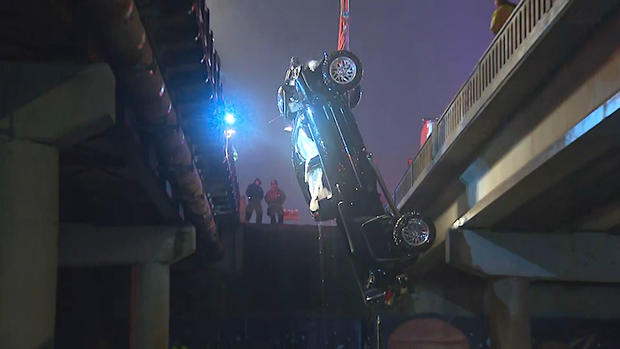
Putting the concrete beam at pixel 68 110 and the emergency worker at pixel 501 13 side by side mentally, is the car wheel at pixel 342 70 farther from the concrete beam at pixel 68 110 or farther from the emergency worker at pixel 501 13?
the concrete beam at pixel 68 110

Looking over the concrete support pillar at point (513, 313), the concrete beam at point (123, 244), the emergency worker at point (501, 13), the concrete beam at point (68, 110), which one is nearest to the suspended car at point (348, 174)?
the concrete support pillar at point (513, 313)

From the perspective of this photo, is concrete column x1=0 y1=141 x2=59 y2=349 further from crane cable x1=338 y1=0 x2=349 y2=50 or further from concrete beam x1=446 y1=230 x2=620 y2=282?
crane cable x1=338 y1=0 x2=349 y2=50

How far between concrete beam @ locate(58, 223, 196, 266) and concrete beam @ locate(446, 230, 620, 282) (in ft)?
21.5

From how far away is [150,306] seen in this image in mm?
17266

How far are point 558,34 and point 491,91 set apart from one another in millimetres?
2655

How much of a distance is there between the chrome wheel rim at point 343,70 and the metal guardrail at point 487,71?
2.33 metres

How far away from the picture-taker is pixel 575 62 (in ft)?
34.3

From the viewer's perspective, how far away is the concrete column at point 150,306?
55.7 feet

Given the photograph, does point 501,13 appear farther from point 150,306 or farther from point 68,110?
point 150,306

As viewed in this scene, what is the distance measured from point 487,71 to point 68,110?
8092 millimetres

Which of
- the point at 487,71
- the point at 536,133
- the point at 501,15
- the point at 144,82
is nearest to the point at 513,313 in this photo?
the point at 536,133

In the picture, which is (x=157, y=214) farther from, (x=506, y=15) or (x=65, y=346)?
(x=506, y=15)

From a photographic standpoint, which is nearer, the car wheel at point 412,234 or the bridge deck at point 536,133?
the bridge deck at point 536,133

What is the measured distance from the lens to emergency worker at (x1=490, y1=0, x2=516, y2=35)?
13906 millimetres
